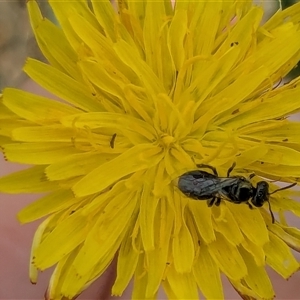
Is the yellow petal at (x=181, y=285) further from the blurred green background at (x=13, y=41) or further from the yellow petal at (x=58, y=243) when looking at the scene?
the blurred green background at (x=13, y=41)

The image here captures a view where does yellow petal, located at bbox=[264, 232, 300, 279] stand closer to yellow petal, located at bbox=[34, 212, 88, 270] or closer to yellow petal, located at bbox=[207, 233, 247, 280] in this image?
yellow petal, located at bbox=[207, 233, 247, 280]

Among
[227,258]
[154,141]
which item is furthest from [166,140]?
[227,258]

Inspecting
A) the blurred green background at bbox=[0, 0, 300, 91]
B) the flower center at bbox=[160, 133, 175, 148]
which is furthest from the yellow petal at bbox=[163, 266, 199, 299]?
the blurred green background at bbox=[0, 0, 300, 91]

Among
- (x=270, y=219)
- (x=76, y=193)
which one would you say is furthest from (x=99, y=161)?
(x=270, y=219)

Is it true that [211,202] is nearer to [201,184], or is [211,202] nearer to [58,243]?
[201,184]

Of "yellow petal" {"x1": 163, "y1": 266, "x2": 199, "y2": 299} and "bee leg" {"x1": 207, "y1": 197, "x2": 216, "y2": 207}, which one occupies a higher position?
"bee leg" {"x1": 207, "y1": 197, "x2": 216, "y2": 207}

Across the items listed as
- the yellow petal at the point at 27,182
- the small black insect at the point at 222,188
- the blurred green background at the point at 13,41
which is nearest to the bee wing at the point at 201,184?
the small black insect at the point at 222,188
